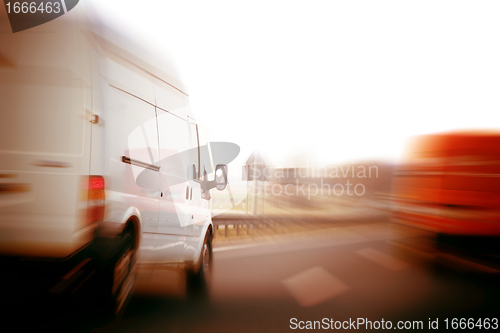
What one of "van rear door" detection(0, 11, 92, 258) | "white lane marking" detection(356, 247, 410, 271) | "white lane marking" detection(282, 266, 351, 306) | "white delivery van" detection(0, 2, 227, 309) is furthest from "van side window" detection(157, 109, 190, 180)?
"white lane marking" detection(356, 247, 410, 271)

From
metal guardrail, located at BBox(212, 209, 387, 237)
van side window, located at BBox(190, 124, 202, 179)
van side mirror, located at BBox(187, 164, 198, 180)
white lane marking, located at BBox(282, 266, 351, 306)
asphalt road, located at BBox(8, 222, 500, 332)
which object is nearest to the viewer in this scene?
asphalt road, located at BBox(8, 222, 500, 332)

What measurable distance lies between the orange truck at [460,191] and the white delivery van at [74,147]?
4.38 meters

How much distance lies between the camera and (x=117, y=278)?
9.57ft

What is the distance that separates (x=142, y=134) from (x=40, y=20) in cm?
115

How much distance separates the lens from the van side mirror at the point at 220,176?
15.7 feet

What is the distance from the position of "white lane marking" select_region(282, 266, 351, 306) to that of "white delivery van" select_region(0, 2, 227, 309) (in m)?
1.91

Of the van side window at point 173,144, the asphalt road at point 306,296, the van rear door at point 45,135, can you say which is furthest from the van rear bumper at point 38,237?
the van side window at point 173,144

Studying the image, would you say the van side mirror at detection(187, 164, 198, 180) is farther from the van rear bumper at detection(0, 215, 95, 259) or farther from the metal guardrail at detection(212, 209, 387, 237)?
the metal guardrail at detection(212, 209, 387, 237)

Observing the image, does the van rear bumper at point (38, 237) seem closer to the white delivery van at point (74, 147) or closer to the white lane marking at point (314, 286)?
the white delivery van at point (74, 147)

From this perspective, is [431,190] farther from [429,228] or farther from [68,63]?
[68,63]

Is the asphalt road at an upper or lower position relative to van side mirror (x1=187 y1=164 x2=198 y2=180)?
lower

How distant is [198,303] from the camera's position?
12.2ft

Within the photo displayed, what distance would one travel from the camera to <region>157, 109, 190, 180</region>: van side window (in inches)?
140

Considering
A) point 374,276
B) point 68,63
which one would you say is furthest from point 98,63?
point 374,276
